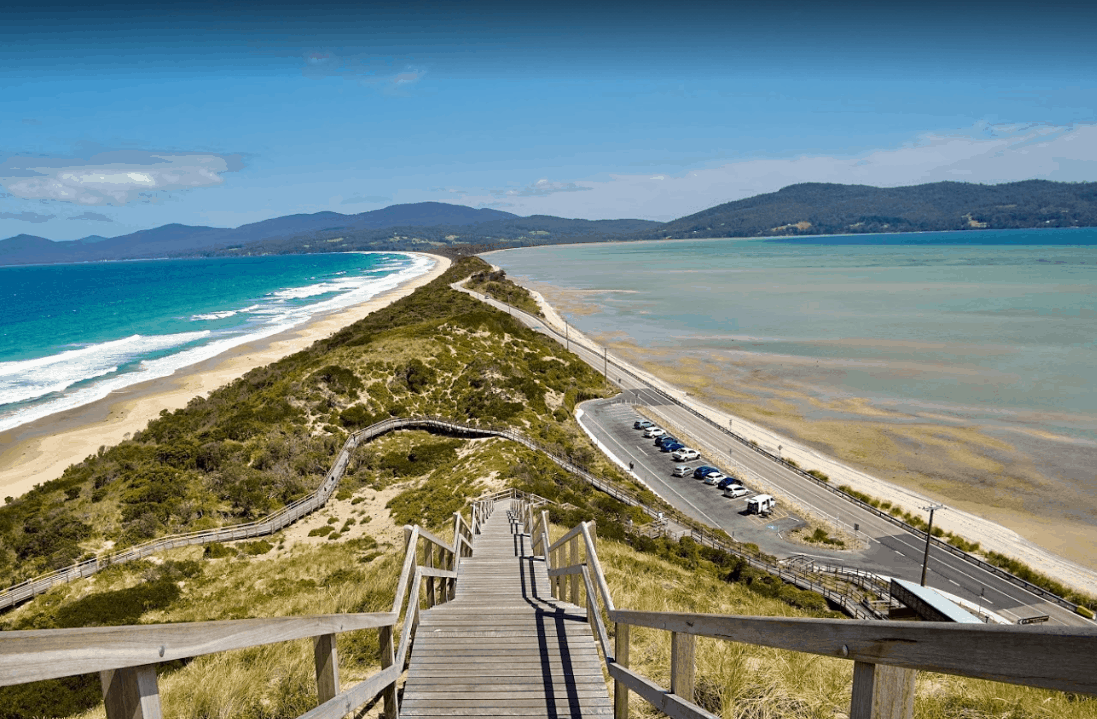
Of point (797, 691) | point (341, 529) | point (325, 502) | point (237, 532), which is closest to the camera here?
point (797, 691)

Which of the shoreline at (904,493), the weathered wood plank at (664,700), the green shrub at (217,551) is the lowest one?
the shoreline at (904,493)

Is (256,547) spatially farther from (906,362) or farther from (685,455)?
(906,362)

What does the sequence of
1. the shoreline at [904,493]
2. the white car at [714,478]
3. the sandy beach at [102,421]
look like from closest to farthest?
the shoreline at [904,493] → the white car at [714,478] → the sandy beach at [102,421]

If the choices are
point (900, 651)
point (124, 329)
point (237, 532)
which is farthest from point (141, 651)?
point (124, 329)

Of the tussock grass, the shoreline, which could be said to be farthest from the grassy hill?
the shoreline

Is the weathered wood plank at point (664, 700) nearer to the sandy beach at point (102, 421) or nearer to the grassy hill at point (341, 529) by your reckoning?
the grassy hill at point (341, 529)

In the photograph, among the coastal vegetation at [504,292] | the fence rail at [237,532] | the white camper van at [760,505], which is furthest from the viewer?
the coastal vegetation at [504,292]

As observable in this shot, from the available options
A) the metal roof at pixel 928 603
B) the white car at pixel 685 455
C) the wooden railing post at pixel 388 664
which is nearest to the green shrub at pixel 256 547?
the wooden railing post at pixel 388 664
